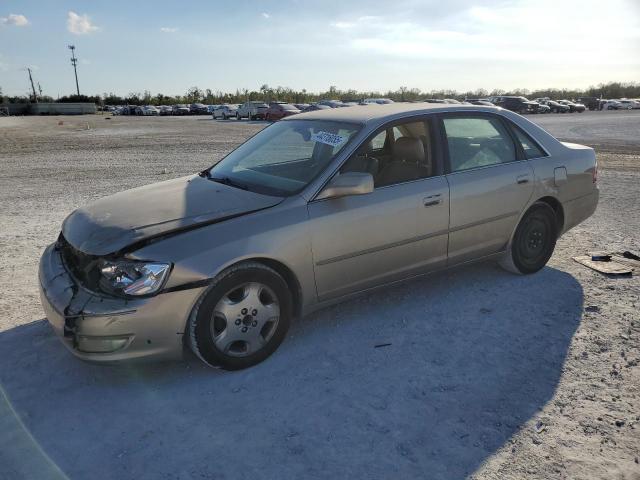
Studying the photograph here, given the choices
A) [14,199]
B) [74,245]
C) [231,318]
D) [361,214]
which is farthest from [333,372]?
[14,199]

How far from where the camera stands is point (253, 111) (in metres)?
41.0

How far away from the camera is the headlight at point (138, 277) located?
2.90 metres

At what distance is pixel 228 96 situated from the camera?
3334 inches

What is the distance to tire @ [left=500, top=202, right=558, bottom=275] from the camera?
4.64 metres

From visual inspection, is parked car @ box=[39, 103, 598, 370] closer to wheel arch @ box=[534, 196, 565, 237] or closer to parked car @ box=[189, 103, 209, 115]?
wheel arch @ box=[534, 196, 565, 237]

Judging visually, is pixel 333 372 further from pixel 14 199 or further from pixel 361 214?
pixel 14 199

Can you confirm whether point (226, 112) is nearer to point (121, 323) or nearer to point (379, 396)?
point (121, 323)

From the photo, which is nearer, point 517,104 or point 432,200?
point 432,200

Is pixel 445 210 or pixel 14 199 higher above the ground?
pixel 445 210

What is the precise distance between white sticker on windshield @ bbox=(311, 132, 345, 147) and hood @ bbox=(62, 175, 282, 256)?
2.30 feet

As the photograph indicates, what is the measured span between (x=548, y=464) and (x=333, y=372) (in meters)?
1.34

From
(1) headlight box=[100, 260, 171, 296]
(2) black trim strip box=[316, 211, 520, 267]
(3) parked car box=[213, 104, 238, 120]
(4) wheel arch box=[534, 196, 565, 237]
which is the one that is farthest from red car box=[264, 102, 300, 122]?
(1) headlight box=[100, 260, 171, 296]

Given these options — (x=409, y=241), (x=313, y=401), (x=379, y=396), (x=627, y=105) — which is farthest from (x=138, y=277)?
(x=627, y=105)

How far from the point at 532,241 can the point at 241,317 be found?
9.79 ft
